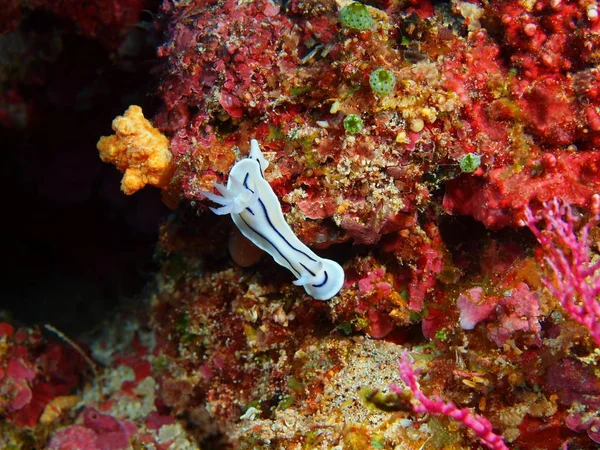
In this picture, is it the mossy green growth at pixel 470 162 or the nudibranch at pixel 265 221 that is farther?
the nudibranch at pixel 265 221

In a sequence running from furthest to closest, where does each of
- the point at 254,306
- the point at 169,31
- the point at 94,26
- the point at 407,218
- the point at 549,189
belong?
the point at 94,26
the point at 254,306
the point at 169,31
the point at 407,218
the point at 549,189

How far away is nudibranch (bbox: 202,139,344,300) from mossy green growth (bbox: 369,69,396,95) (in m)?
0.98

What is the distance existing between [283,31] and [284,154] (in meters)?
0.96

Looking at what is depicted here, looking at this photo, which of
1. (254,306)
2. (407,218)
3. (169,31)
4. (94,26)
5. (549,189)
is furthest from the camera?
(94,26)

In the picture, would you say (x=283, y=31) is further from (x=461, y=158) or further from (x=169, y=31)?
(x=461, y=158)

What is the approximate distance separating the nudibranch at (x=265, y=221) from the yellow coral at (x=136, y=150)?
69 centimetres

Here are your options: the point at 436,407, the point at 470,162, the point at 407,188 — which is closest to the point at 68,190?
the point at 407,188

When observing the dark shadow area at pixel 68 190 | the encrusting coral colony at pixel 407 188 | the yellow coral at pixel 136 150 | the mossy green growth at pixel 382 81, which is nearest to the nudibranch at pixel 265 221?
the encrusting coral colony at pixel 407 188

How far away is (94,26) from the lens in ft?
16.2

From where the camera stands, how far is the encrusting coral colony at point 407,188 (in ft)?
10.0

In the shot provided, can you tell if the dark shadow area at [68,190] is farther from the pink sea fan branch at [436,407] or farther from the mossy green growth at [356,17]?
the pink sea fan branch at [436,407]

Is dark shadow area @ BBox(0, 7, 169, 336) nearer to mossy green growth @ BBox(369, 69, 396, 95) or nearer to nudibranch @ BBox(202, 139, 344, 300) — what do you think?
nudibranch @ BBox(202, 139, 344, 300)

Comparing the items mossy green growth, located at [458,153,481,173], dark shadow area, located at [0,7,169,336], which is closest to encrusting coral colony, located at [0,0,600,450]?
mossy green growth, located at [458,153,481,173]

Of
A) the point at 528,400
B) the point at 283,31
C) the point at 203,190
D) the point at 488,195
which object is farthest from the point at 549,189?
the point at 203,190
